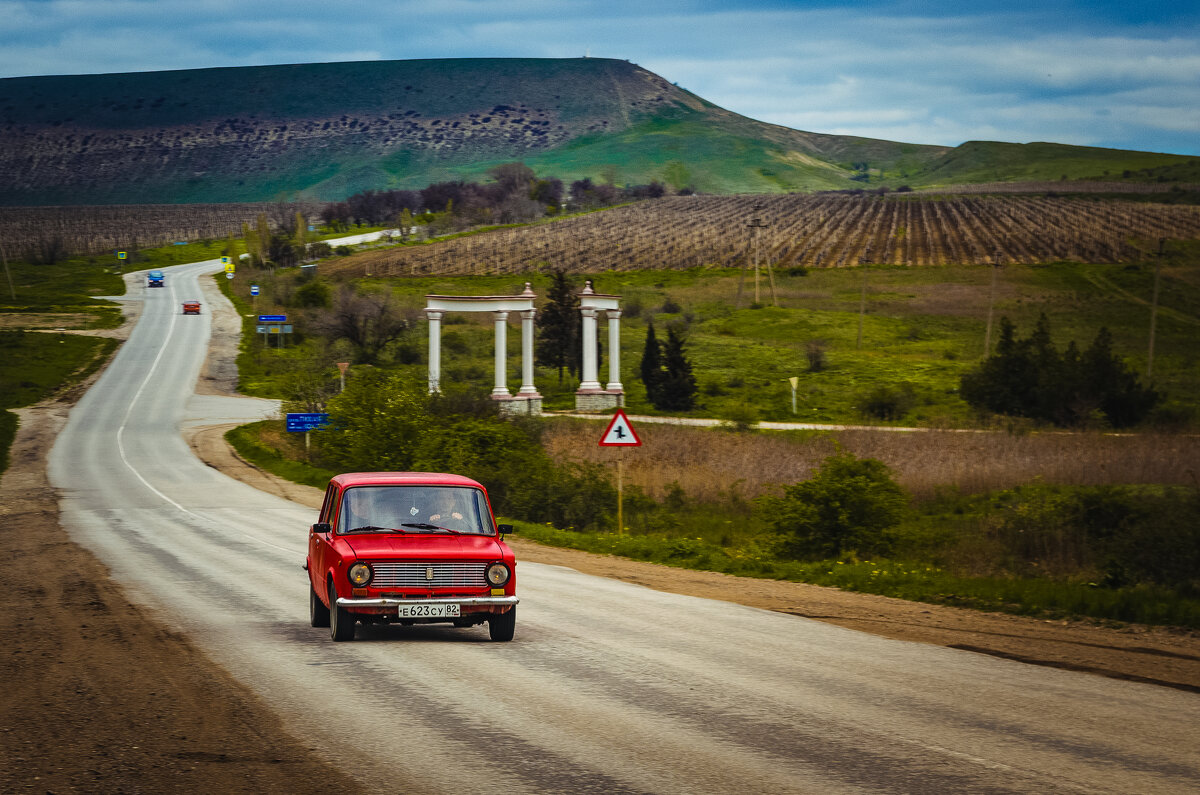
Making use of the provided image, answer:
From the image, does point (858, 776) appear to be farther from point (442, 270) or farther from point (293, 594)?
point (442, 270)

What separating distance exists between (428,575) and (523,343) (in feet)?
145

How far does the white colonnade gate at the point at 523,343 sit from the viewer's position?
5412 centimetres

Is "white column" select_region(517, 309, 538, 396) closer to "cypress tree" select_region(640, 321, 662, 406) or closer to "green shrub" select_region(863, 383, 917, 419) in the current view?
"cypress tree" select_region(640, 321, 662, 406)

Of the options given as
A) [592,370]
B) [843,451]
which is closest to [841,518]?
[843,451]

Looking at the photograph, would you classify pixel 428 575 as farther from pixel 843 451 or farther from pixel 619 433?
pixel 843 451

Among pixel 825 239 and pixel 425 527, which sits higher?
pixel 825 239

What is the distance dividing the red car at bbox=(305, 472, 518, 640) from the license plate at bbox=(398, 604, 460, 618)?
0.01 meters

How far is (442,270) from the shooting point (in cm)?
12206

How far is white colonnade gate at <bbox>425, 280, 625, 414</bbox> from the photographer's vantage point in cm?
5412

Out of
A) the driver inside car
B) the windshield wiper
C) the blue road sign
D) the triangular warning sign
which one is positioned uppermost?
the driver inside car

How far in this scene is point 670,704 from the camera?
31.4 ft

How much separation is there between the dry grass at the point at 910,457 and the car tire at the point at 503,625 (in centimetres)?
1310

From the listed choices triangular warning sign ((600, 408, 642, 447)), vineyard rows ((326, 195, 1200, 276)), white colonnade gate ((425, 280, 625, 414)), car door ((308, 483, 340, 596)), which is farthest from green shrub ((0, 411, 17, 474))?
vineyard rows ((326, 195, 1200, 276))

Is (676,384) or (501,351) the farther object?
(676,384)
